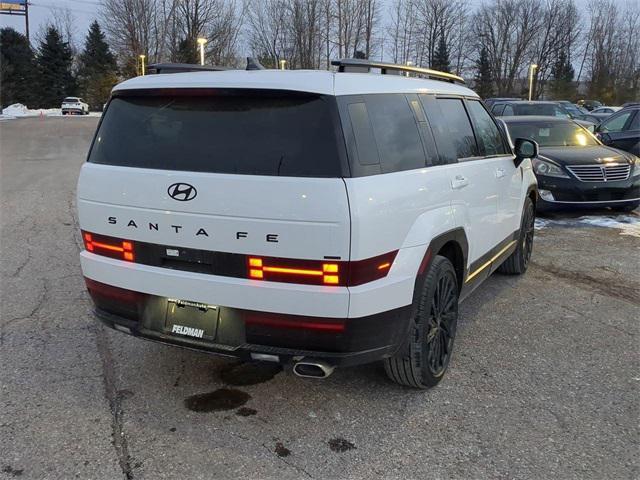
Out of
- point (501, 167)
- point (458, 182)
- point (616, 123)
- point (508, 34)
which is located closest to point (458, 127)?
point (458, 182)

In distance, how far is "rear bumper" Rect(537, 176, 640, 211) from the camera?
8656mm

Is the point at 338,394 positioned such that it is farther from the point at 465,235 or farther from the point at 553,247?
the point at 553,247

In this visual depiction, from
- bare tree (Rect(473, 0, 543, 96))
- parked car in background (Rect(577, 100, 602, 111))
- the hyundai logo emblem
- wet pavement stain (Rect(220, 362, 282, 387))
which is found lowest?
wet pavement stain (Rect(220, 362, 282, 387))

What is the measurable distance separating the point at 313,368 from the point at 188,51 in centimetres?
5733

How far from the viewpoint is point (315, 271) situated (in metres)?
2.80

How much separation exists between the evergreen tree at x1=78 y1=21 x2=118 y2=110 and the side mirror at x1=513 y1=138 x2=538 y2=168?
200 feet

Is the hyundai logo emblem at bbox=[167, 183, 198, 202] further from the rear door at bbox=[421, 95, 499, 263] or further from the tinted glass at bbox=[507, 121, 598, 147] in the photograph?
the tinted glass at bbox=[507, 121, 598, 147]

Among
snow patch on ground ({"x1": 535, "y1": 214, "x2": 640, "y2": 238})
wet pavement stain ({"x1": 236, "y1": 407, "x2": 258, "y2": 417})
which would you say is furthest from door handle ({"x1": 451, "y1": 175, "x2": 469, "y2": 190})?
snow patch on ground ({"x1": 535, "y1": 214, "x2": 640, "y2": 238})

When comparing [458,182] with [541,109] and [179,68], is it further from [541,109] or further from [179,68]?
[541,109]

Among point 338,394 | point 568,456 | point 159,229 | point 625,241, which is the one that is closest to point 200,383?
point 338,394

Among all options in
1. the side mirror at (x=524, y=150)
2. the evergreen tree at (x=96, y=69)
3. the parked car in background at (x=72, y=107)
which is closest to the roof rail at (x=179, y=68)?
the side mirror at (x=524, y=150)

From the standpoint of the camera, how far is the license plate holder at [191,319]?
120 inches

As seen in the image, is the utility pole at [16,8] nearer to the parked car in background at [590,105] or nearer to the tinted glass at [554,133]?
the parked car in background at [590,105]

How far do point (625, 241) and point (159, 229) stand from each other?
6.67m
